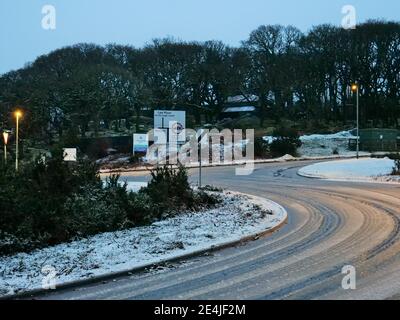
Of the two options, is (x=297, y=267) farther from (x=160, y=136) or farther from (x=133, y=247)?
(x=160, y=136)

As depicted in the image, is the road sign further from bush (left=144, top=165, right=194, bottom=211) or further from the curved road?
the curved road

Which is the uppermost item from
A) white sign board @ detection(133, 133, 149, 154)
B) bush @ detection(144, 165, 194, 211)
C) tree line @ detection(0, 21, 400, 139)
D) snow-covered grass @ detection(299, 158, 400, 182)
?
tree line @ detection(0, 21, 400, 139)

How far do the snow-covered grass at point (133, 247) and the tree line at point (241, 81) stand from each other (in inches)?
1948

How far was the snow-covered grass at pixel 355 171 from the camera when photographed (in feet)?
98.8

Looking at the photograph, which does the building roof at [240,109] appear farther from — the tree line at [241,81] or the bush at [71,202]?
the bush at [71,202]

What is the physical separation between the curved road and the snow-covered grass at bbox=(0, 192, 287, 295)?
50 cm

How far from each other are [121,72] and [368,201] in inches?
2107

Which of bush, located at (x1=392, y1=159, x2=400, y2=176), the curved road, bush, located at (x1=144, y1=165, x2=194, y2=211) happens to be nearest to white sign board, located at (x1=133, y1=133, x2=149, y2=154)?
bush, located at (x1=392, y1=159, x2=400, y2=176)

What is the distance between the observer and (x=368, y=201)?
63.8 feet

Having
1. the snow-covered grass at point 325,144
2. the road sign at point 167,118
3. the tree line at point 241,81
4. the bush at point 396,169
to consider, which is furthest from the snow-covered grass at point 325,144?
the bush at point 396,169

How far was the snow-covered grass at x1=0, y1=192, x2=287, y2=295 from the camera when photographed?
9312 millimetres

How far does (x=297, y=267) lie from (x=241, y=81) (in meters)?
64.0

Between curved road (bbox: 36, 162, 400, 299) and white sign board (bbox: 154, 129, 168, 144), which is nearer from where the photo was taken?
curved road (bbox: 36, 162, 400, 299)

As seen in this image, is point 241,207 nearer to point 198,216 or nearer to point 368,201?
point 198,216
